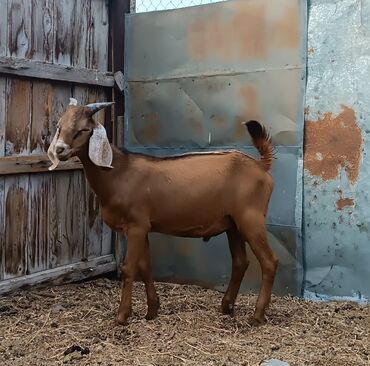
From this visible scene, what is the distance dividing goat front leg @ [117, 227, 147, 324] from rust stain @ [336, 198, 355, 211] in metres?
1.64

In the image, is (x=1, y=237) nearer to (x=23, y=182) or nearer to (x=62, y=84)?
(x=23, y=182)

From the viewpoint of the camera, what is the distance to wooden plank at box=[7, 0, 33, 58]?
14.8ft

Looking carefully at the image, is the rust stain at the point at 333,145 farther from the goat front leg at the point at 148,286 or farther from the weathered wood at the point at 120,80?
the weathered wood at the point at 120,80

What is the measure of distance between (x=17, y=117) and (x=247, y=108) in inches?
75.0

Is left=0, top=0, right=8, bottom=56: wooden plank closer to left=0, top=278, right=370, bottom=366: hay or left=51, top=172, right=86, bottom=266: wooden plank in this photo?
left=51, top=172, right=86, bottom=266: wooden plank

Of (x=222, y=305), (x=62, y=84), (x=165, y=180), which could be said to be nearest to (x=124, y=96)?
(x=62, y=84)

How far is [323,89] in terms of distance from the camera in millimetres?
4656

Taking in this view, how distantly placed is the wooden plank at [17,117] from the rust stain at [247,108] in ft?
5.77

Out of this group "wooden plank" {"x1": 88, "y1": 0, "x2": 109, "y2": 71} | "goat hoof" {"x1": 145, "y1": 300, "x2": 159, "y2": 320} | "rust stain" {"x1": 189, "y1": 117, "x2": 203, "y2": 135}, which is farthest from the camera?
"wooden plank" {"x1": 88, "y1": 0, "x2": 109, "y2": 71}

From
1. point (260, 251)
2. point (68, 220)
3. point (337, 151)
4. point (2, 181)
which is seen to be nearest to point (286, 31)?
point (337, 151)

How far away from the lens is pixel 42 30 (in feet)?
15.7

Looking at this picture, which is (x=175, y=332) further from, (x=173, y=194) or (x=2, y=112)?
(x=2, y=112)

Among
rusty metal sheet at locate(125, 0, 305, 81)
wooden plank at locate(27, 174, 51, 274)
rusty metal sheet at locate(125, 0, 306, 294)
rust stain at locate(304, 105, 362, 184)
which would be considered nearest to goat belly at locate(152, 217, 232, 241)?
rusty metal sheet at locate(125, 0, 306, 294)

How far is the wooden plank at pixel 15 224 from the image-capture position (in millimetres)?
4559
